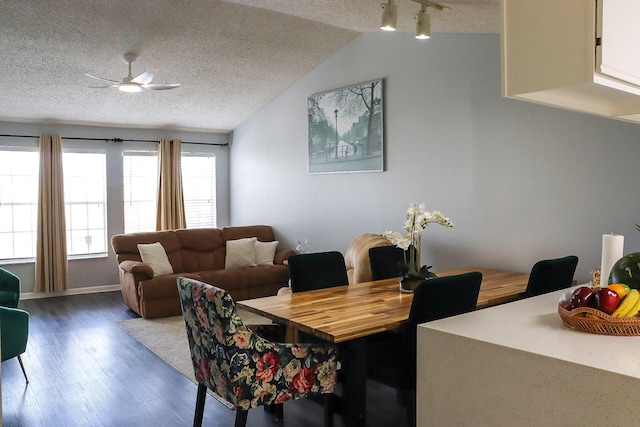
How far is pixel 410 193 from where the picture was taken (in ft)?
18.0

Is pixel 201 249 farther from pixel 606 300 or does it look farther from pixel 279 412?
pixel 606 300

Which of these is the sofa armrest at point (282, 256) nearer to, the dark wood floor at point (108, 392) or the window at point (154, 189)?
the window at point (154, 189)

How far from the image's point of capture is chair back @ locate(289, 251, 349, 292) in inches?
151

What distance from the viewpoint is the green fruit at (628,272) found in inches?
81.3

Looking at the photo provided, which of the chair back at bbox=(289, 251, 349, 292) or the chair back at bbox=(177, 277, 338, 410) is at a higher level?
the chair back at bbox=(289, 251, 349, 292)

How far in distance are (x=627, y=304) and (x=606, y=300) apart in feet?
0.25

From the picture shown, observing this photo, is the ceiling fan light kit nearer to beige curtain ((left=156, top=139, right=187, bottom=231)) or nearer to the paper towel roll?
the paper towel roll

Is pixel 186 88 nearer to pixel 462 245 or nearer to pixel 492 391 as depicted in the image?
pixel 462 245

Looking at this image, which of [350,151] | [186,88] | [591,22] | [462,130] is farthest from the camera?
[186,88]

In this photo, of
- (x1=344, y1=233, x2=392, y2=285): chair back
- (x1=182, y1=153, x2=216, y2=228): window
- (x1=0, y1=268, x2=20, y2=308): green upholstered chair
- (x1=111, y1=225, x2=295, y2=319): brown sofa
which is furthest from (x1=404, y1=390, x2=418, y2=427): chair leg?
(x1=182, y1=153, x2=216, y2=228): window

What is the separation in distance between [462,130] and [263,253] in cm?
361

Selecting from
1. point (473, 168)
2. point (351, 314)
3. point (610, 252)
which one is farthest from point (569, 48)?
point (473, 168)

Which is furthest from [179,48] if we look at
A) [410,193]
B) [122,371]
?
[122,371]

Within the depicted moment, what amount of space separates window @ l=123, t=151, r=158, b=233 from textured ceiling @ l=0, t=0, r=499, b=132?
0.74m
